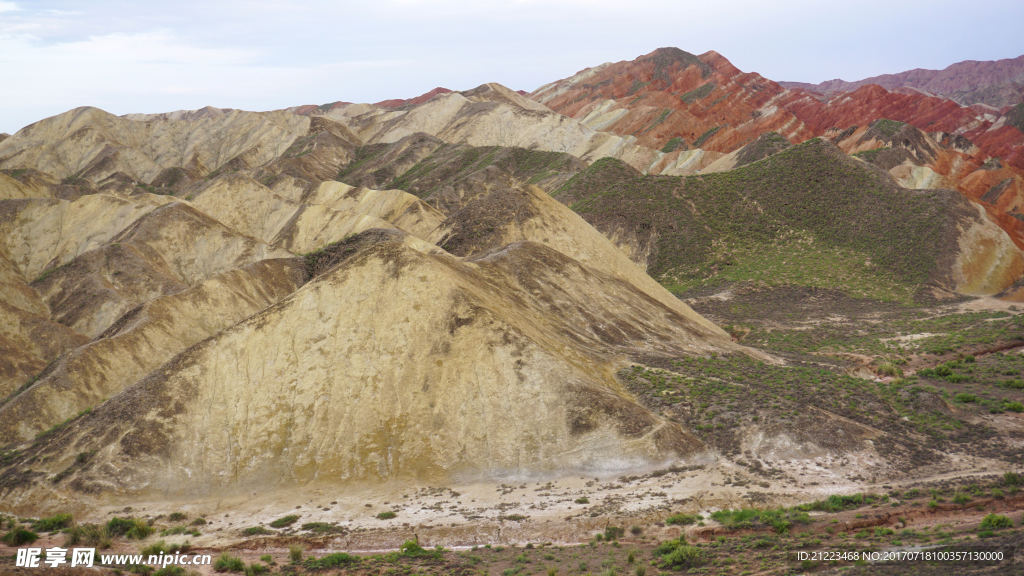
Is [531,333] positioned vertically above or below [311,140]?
below

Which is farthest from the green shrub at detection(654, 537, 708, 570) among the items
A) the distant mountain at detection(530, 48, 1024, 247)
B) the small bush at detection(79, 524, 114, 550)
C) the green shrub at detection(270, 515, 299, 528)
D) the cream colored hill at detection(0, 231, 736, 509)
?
the distant mountain at detection(530, 48, 1024, 247)

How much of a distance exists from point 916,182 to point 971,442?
71.0 metres

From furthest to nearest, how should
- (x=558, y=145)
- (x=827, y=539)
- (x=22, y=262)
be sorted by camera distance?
1. (x=558, y=145)
2. (x=22, y=262)
3. (x=827, y=539)

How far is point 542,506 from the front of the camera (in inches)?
1012

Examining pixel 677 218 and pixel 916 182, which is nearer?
pixel 677 218

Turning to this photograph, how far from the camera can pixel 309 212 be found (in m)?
82.1

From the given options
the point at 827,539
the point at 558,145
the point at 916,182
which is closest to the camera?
the point at 827,539

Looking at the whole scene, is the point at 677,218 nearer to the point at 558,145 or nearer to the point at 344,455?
the point at 558,145

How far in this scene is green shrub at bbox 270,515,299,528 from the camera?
83.1 ft

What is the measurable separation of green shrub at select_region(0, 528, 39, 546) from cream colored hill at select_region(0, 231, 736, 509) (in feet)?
16.8

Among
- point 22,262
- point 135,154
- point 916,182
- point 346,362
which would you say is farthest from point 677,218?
point 135,154

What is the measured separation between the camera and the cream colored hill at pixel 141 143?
130875 mm

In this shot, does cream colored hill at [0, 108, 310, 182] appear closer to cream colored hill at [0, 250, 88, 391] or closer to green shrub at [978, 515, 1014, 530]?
cream colored hill at [0, 250, 88, 391]

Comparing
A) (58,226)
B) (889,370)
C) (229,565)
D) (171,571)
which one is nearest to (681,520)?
(229,565)
